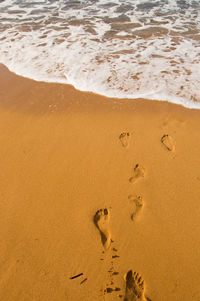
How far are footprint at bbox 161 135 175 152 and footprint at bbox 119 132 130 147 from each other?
464mm

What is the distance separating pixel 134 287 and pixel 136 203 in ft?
2.46

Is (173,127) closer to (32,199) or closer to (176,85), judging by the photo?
(176,85)

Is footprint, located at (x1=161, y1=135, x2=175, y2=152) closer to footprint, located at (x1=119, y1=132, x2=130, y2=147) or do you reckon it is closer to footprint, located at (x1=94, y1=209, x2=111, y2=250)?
footprint, located at (x1=119, y1=132, x2=130, y2=147)

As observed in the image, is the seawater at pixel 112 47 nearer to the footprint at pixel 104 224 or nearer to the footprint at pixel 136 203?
the footprint at pixel 136 203

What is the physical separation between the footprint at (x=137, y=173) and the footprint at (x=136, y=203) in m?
0.22

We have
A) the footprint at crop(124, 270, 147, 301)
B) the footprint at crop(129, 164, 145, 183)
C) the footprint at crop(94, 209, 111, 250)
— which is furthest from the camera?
the footprint at crop(129, 164, 145, 183)

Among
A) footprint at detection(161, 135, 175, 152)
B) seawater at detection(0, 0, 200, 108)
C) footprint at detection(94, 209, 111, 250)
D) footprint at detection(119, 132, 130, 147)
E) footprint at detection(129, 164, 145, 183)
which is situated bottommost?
footprint at detection(94, 209, 111, 250)

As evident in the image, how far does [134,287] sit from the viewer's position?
1653mm

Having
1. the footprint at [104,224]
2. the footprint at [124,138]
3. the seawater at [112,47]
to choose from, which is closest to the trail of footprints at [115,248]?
the footprint at [104,224]

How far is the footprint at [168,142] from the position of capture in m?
2.76

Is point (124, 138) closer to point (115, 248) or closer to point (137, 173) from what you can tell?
point (137, 173)

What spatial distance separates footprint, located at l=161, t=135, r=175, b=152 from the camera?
2.76 metres

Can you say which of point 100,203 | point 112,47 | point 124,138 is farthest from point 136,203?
point 112,47

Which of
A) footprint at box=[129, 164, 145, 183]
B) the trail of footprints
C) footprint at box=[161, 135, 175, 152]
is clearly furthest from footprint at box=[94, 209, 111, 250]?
footprint at box=[161, 135, 175, 152]
